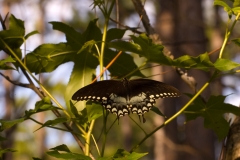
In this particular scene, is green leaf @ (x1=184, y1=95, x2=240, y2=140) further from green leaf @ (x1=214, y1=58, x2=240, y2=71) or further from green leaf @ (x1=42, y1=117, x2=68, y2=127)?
green leaf @ (x1=42, y1=117, x2=68, y2=127)

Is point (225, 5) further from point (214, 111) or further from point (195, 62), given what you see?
point (214, 111)

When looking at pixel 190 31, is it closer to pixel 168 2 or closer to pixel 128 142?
pixel 168 2

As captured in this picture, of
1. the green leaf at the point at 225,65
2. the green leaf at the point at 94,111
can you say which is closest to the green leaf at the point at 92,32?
the green leaf at the point at 94,111

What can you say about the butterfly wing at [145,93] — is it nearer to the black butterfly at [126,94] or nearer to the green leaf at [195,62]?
the black butterfly at [126,94]

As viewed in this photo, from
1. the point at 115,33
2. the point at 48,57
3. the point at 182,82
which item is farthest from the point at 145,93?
the point at 182,82

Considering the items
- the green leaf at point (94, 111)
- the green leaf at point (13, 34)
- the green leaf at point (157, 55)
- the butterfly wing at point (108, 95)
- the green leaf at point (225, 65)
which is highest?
the green leaf at point (13, 34)
